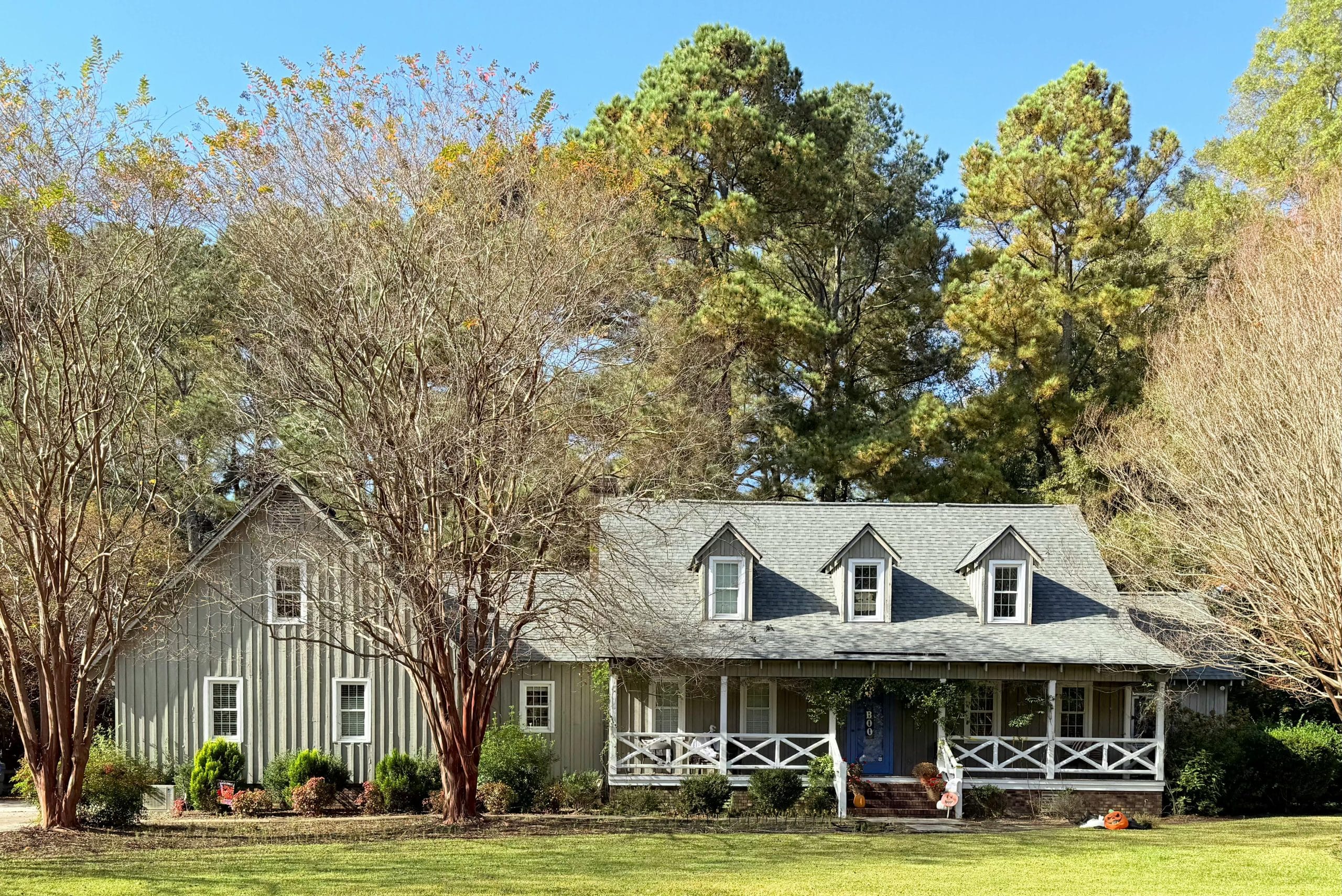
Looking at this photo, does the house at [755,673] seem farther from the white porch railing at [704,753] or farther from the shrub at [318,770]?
the shrub at [318,770]

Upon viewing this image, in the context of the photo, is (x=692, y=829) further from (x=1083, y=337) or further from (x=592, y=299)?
(x=1083, y=337)

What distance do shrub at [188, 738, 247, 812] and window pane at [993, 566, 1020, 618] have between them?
15.1 metres

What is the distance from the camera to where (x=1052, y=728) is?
69.6 feet

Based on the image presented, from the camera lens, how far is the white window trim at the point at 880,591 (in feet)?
73.4

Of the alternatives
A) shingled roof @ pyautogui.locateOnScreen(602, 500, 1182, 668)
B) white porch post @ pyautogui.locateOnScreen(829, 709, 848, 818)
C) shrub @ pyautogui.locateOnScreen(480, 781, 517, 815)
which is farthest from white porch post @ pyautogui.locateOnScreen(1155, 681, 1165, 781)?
shrub @ pyautogui.locateOnScreen(480, 781, 517, 815)

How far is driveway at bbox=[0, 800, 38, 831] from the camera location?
18.0 meters

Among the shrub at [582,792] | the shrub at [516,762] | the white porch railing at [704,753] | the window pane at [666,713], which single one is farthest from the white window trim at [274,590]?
the window pane at [666,713]

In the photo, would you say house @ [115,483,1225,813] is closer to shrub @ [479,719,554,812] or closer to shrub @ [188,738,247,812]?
shrub @ [188,738,247,812]

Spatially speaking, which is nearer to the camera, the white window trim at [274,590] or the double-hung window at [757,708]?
the white window trim at [274,590]

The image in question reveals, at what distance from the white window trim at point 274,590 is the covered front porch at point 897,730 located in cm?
605

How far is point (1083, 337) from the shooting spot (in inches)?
1298

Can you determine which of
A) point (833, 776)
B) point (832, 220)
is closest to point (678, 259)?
point (832, 220)

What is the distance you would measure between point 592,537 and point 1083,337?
64.5ft

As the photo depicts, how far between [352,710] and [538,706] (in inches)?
146
